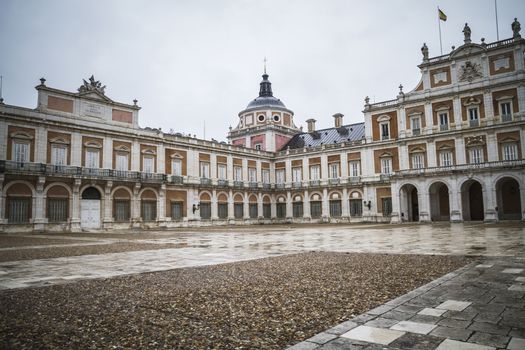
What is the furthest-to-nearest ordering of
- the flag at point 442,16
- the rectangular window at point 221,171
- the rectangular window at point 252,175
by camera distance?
the rectangular window at point 252,175 → the rectangular window at point 221,171 → the flag at point 442,16

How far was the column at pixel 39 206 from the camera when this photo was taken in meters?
28.8

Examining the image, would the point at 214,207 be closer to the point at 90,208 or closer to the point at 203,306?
the point at 90,208

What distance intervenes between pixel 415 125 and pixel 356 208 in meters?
11.2

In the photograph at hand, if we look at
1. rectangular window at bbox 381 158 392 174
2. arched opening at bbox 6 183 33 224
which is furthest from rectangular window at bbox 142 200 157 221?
rectangular window at bbox 381 158 392 174

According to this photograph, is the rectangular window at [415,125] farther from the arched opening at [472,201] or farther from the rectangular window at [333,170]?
the rectangular window at [333,170]

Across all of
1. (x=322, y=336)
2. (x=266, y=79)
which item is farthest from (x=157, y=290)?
(x=266, y=79)

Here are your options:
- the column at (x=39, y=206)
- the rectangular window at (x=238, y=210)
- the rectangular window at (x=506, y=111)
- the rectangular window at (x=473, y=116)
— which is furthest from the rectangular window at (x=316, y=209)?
the column at (x=39, y=206)

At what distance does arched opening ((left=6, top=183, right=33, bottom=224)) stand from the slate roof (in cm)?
3243

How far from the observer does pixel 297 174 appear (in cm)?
4934

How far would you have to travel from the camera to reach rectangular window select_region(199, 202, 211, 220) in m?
41.2

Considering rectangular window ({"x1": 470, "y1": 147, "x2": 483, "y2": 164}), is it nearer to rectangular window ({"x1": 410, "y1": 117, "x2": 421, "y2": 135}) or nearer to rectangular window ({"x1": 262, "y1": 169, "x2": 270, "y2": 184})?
rectangular window ({"x1": 410, "y1": 117, "x2": 421, "y2": 135})

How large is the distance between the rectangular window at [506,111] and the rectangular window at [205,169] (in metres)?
29.4

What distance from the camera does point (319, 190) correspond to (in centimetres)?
4684

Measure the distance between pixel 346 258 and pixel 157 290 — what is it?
530 centimetres
